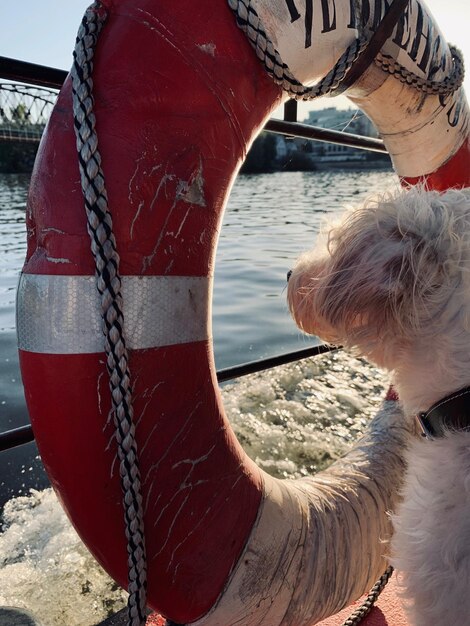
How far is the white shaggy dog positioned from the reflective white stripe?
0.32 m

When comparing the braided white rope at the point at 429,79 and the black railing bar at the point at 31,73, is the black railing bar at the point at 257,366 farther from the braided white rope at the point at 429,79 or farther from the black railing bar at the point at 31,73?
the black railing bar at the point at 31,73

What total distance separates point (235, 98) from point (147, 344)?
517 mm

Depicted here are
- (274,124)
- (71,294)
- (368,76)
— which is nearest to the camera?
(71,294)

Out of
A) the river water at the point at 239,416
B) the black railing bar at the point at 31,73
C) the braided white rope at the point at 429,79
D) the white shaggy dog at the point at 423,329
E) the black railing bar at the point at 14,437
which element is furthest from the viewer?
Answer: the river water at the point at 239,416

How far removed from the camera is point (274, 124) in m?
1.94

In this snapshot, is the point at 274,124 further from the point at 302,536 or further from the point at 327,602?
the point at 327,602

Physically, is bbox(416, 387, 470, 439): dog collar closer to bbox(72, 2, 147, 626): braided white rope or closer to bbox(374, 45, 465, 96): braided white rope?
bbox(72, 2, 147, 626): braided white rope

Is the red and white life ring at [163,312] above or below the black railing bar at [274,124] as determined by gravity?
below

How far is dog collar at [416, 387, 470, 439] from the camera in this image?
1042 millimetres

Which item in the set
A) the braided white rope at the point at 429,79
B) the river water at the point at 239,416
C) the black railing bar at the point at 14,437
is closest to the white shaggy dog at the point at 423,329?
the river water at the point at 239,416

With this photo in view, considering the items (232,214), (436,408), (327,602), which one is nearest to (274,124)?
(436,408)

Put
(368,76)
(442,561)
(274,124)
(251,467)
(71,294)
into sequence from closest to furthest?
(71,294) < (442,561) < (251,467) < (368,76) < (274,124)

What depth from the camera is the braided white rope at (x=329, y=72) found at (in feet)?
3.37

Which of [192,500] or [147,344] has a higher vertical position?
[147,344]
